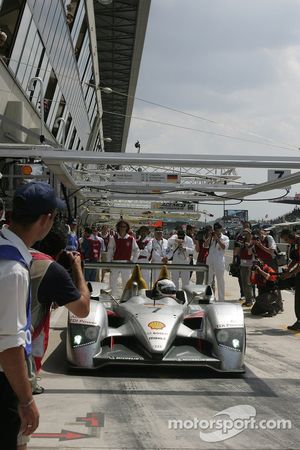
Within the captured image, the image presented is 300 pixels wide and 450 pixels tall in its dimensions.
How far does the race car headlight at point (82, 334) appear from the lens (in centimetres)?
582

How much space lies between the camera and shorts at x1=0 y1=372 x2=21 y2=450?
7.14ft

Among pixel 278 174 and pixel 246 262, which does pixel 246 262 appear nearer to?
pixel 246 262

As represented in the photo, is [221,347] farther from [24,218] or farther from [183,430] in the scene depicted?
[24,218]

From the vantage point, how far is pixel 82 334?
5879mm

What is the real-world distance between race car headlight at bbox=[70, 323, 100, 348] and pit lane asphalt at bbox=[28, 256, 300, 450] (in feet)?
1.10

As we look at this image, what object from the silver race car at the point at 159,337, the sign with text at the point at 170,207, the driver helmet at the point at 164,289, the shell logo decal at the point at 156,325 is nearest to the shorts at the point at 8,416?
the silver race car at the point at 159,337

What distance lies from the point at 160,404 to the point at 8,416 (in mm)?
2823

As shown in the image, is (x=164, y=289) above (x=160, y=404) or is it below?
above

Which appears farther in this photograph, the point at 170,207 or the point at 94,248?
the point at 170,207

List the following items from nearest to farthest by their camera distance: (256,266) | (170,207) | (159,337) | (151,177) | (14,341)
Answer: (14,341) → (159,337) → (151,177) → (256,266) → (170,207)

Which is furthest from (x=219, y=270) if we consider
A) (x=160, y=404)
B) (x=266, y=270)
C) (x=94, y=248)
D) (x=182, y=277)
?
(x=160, y=404)

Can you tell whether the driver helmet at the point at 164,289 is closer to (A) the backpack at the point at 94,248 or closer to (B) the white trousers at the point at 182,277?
(B) the white trousers at the point at 182,277

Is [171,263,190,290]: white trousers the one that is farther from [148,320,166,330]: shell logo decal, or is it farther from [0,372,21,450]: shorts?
[0,372,21,450]: shorts

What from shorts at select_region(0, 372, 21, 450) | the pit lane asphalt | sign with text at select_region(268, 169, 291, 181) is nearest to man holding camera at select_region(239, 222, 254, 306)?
sign with text at select_region(268, 169, 291, 181)
